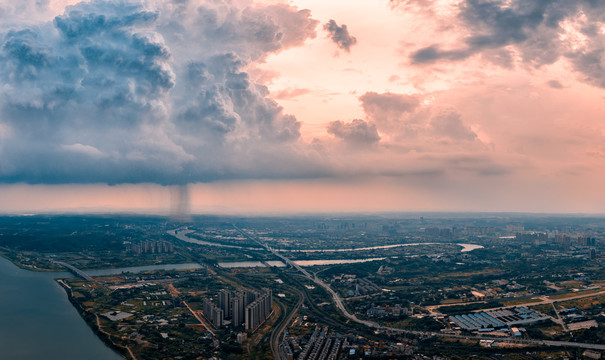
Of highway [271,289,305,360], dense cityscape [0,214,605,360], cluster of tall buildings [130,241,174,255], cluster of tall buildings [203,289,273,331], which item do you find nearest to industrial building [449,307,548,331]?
dense cityscape [0,214,605,360]

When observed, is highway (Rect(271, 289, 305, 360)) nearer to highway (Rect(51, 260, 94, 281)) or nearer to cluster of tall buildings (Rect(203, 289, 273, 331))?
cluster of tall buildings (Rect(203, 289, 273, 331))

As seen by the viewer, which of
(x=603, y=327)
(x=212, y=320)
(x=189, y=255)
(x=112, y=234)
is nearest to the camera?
(x=603, y=327)

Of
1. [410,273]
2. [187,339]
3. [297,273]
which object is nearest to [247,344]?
[187,339]

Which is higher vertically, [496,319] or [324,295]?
[496,319]

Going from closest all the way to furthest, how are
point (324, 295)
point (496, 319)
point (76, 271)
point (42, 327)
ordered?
point (42, 327)
point (496, 319)
point (324, 295)
point (76, 271)

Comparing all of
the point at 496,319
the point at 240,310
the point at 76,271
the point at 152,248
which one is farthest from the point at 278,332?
the point at 152,248

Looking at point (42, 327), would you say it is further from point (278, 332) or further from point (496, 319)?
point (496, 319)

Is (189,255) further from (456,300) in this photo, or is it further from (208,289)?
(456,300)
